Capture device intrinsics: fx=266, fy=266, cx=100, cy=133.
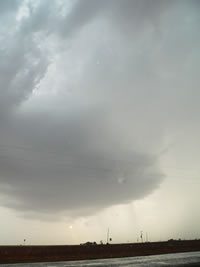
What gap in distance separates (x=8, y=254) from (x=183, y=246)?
275ft

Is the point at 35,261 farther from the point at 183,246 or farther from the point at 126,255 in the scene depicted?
the point at 183,246

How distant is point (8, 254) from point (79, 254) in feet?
82.0

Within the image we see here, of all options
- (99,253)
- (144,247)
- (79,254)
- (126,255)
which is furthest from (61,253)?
(144,247)

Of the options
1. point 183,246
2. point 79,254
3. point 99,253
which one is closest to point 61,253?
point 79,254

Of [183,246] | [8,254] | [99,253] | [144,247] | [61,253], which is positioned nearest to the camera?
[8,254]

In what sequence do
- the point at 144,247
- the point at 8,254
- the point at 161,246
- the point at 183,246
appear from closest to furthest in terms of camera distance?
the point at 8,254
the point at 144,247
the point at 161,246
the point at 183,246

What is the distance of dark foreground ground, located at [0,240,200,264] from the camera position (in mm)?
81750

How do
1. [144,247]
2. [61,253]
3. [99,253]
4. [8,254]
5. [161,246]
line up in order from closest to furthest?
[8,254] → [61,253] → [99,253] → [144,247] → [161,246]

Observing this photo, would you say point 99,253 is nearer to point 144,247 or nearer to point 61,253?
point 61,253

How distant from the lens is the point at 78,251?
9425 cm

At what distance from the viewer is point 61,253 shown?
90625mm

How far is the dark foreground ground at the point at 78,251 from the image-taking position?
81.8 meters

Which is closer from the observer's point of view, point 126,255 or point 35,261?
point 35,261

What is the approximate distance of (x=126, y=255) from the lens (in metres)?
103
